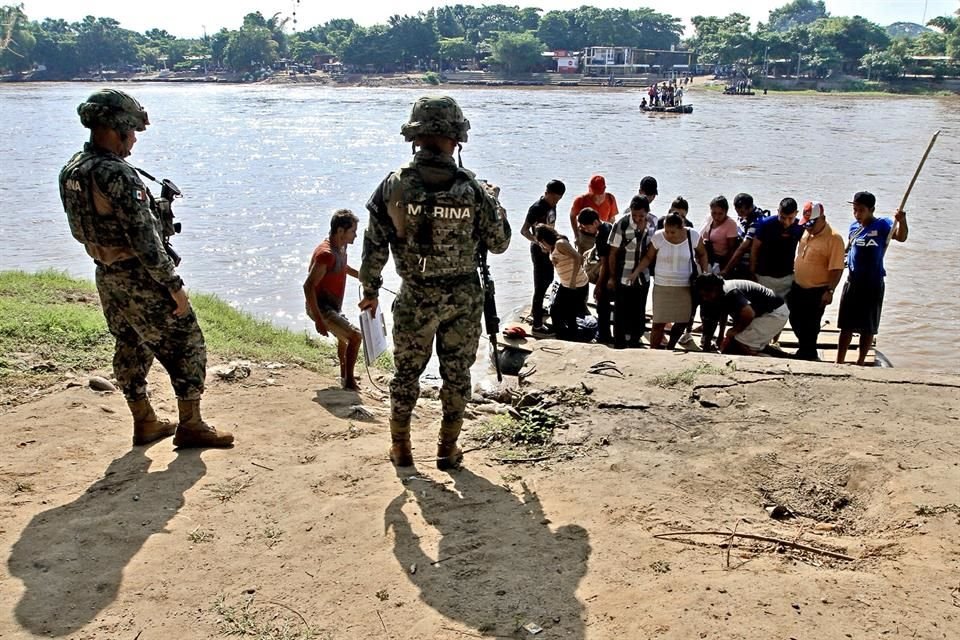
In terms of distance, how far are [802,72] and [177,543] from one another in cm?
8876

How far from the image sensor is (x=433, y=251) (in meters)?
3.90

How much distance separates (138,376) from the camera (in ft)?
14.3

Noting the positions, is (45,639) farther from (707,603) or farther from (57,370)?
(57,370)

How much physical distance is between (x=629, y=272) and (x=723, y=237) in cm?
114

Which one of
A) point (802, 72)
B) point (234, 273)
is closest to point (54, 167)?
point (234, 273)

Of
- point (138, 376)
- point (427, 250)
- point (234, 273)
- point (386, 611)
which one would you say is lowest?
point (234, 273)

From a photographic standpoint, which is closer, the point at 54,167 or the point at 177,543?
the point at 177,543

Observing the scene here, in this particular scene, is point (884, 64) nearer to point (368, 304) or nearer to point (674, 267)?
point (674, 267)

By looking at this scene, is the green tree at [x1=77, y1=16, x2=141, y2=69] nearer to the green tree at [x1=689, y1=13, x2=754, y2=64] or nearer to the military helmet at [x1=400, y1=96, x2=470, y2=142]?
the green tree at [x1=689, y1=13, x2=754, y2=64]

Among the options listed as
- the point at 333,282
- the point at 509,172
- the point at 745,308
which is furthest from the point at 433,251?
the point at 509,172

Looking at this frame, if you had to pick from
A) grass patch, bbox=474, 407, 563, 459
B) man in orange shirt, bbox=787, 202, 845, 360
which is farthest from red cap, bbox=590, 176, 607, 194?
grass patch, bbox=474, 407, 563, 459

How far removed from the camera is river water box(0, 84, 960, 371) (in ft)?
39.4

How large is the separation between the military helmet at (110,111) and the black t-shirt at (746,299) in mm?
4471

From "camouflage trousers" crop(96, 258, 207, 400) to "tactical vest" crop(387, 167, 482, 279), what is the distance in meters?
1.26
